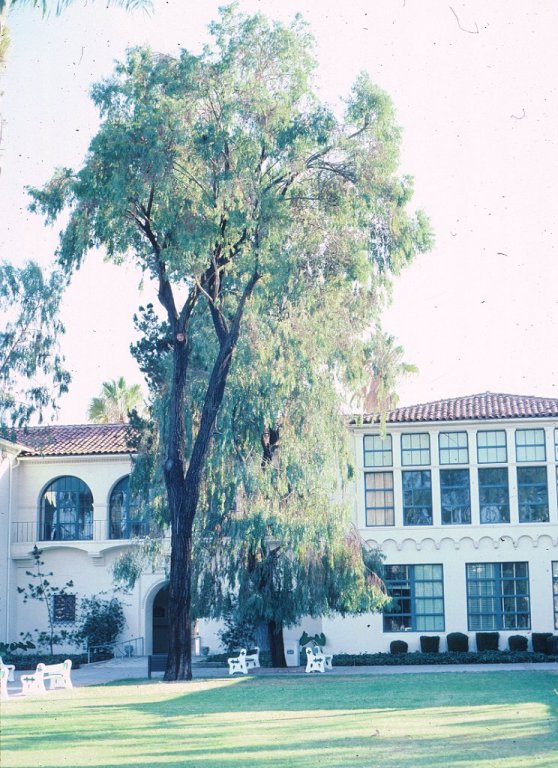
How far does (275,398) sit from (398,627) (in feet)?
36.5

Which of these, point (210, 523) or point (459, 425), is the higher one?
point (459, 425)

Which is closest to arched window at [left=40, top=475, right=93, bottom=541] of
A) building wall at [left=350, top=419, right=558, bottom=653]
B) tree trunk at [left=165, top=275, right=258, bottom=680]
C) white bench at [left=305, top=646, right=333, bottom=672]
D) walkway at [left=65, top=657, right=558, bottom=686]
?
walkway at [left=65, top=657, right=558, bottom=686]

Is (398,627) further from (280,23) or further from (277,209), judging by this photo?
(280,23)

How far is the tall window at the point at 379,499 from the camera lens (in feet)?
111

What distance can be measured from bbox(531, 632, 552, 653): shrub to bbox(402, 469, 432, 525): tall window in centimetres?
447

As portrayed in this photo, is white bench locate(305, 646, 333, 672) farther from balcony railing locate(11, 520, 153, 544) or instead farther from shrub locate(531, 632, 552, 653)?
balcony railing locate(11, 520, 153, 544)

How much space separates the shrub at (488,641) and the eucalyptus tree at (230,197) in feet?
37.9

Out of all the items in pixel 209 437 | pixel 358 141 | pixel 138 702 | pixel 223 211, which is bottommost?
pixel 138 702

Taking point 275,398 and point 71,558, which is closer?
point 275,398

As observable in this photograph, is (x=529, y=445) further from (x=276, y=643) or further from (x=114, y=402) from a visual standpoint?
(x=114, y=402)

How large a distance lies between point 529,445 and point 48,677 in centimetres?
1631

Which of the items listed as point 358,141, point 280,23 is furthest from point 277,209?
point 280,23

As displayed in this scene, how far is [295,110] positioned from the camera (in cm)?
2367

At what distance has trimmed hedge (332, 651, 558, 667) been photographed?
1202 inches
